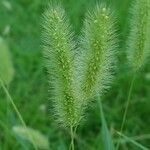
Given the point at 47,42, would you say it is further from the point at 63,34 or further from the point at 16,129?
the point at 16,129

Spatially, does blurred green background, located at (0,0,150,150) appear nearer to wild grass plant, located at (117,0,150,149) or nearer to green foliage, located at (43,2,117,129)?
wild grass plant, located at (117,0,150,149)

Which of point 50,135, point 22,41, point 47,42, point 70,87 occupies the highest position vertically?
point 22,41

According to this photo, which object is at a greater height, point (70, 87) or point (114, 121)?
point (70, 87)

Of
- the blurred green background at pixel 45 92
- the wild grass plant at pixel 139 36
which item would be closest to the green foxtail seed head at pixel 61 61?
the wild grass plant at pixel 139 36

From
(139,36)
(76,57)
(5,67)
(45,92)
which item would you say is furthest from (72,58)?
(45,92)

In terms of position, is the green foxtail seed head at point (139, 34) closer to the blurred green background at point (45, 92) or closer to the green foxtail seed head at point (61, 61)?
the green foxtail seed head at point (61, 61)

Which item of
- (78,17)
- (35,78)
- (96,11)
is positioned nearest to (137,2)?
(96,11)
